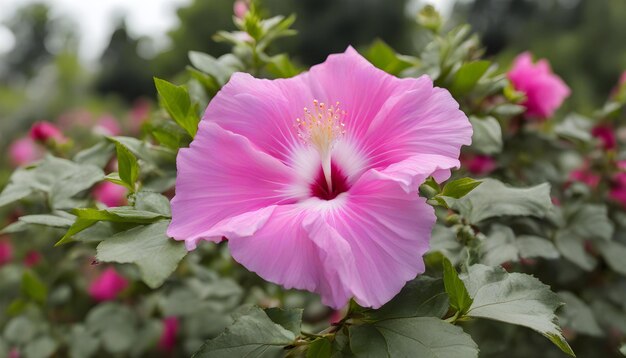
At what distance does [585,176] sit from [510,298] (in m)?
0.70

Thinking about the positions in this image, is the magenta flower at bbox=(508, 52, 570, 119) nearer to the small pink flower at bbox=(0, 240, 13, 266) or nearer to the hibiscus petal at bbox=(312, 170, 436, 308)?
the hibiscus petal at bbox=(312, 170, 436, 308)

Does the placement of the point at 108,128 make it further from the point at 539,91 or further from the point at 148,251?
the point at 148,251

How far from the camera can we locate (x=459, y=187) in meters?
0.56

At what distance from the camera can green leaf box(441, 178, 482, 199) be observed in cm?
55

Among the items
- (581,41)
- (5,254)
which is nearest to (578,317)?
(5,254)

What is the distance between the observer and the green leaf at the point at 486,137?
76 centimetres

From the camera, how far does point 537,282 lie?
0.56 meters

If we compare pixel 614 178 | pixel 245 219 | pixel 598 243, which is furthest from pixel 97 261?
pixel 614 178

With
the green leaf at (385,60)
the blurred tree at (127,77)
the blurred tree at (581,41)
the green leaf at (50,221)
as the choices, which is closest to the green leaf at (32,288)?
the green leaf at (50,221)

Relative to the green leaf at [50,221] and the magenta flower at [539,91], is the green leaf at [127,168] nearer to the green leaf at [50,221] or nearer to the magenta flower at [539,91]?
the green leaf at [50,221]

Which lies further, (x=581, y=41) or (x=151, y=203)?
(x=581, y=41)

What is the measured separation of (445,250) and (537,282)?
0.39 ft

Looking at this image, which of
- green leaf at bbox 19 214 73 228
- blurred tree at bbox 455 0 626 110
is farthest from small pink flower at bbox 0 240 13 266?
blurred tree at bbox 455 0 626 110

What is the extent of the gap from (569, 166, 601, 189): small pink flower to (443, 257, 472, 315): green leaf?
68 cm
